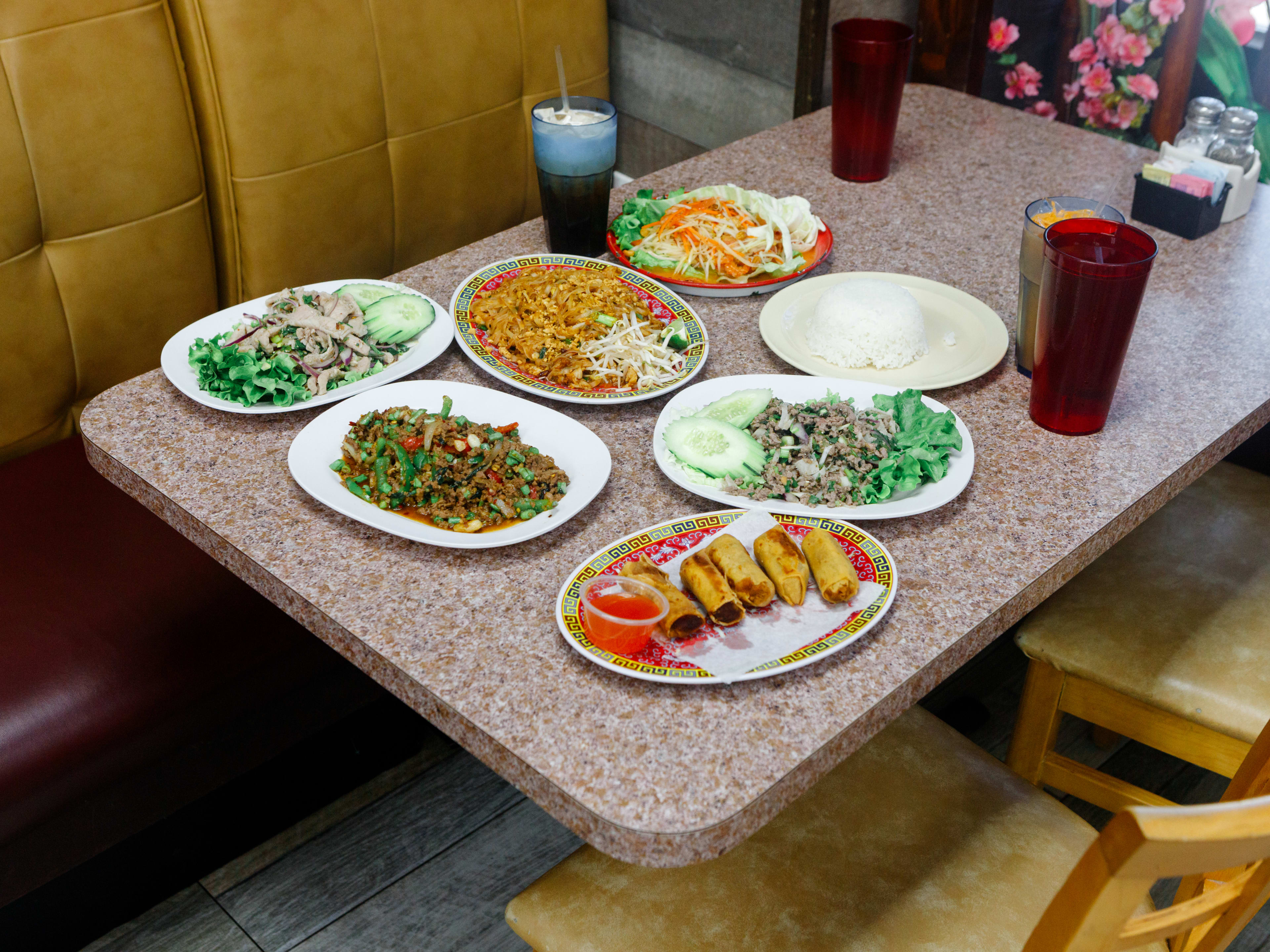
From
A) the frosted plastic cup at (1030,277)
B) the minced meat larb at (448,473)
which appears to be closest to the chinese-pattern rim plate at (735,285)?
the frosted plastic cup at (1030,277)

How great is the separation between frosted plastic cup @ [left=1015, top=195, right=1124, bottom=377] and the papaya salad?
32 centimetres

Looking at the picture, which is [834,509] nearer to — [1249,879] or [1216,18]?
[1249,879]

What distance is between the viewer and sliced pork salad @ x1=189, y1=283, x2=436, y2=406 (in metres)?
1.33

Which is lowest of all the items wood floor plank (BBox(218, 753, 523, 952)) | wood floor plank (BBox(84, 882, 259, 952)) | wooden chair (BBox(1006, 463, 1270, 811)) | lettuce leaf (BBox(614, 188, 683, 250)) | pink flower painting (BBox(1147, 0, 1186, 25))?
wood floor plank (BBox(218, 753, 523, 952))

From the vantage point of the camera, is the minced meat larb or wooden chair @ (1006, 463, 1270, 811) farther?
wooden chair @ (1006, 463, 1270, 811)

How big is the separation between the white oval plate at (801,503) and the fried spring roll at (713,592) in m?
0.14

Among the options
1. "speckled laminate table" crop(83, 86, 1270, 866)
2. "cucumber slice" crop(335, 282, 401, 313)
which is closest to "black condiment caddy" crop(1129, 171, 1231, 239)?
"speckled laminate table" crop(83, 86, 1270, 866)

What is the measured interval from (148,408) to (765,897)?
90 cm

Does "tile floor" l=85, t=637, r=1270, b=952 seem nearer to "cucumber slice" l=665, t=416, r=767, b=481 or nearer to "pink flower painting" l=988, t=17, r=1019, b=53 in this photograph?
"cucumber slice" l=665, t=416, r=767, b=481

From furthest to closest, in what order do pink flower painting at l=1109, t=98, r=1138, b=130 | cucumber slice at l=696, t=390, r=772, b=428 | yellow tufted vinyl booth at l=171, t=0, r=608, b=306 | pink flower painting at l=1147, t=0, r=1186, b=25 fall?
pink flower painting at l=1109, t=98, r=1138, b=130, pink flower painting at l=1147, t=0, r=1186, b=25, yellow tufted vinyl booth at l=171, t=0, r=608, b=306, cucumber slice at l=696, t=390, r=772, b=428

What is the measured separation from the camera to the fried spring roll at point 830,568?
1.04 meters

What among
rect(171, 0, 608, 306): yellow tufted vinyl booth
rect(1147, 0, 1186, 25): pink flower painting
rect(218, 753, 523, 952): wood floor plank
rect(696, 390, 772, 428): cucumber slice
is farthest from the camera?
rect(1147, 0, 1186, 25): pink flower painting

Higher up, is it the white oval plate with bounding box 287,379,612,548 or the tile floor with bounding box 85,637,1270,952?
the white oval plate with bounding box 287,379,612,548

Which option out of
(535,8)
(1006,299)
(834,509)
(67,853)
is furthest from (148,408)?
(535,8)
